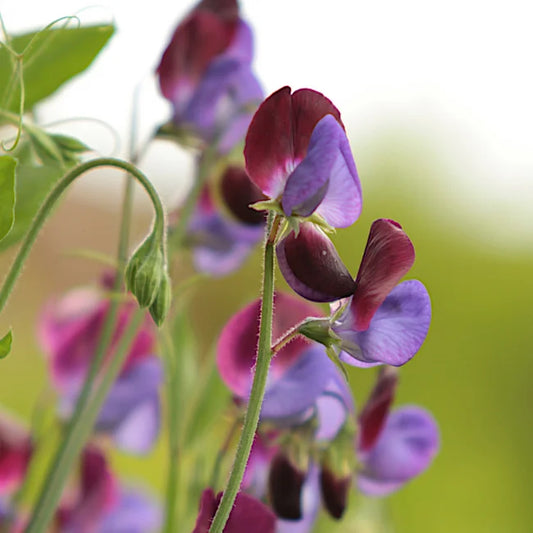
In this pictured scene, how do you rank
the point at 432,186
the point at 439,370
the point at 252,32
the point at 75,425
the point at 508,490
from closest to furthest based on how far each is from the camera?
the point at 75,425, the point at 252,32, the point at 508,490, the point at 439,370, the point at 432,186

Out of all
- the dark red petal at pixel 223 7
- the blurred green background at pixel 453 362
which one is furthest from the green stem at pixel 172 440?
the blurred green background at pixel 453 362

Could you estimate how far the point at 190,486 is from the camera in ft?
1.95

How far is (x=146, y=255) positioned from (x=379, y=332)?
0.34 feet

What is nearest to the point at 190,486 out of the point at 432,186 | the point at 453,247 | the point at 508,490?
the point at 508,490

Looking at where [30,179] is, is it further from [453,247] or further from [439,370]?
[453,247]

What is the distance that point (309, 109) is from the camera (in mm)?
307

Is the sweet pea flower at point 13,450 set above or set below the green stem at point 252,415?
below

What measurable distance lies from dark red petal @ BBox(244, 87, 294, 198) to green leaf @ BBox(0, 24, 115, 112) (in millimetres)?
160

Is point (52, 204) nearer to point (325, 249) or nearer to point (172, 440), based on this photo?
point (325, 249)

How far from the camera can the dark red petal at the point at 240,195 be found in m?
0.55

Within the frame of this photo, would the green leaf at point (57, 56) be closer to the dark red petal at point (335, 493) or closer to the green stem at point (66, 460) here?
the green stem at point (66, 460)

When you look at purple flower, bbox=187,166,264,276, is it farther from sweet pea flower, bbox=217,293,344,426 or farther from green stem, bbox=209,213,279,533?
green stem, bbox=209,213,279,533

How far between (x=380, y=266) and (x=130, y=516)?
1.31ft

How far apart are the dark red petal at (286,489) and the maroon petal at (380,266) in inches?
5.0
